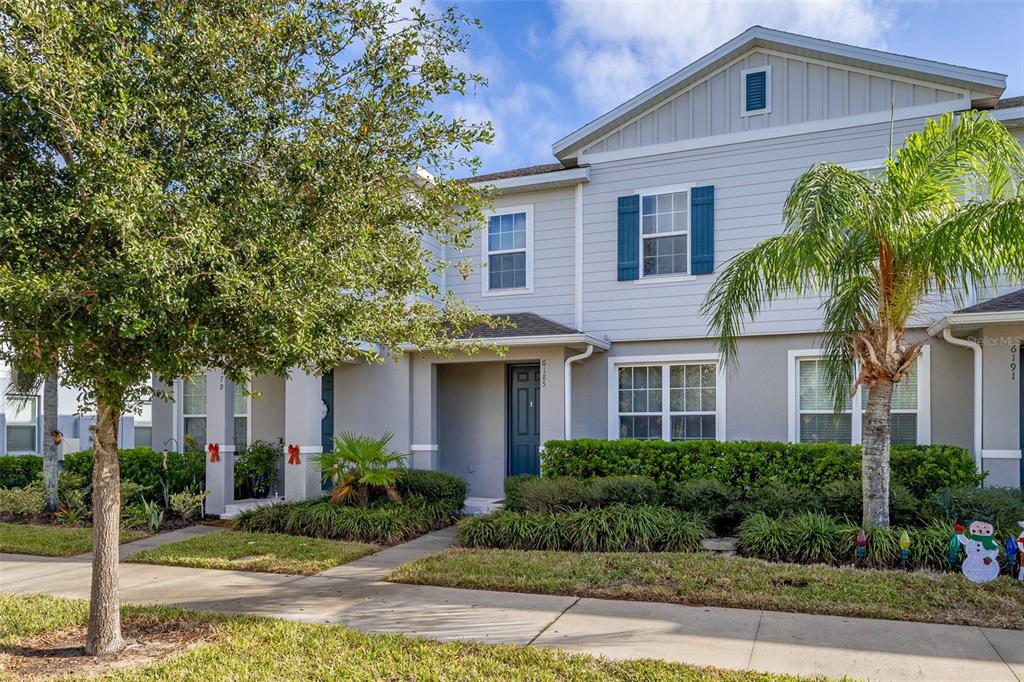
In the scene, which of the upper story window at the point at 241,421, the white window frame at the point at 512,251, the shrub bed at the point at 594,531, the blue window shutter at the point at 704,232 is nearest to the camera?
the shrub bed at the point at 594,531

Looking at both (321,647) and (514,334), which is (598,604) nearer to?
(321,647)

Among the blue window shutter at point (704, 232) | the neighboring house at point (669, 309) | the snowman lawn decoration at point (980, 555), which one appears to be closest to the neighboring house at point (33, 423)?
the neighboring house at point (669, 309)

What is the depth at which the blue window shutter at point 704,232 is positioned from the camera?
11844 millimetres

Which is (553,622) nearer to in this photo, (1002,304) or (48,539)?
(1002,304)

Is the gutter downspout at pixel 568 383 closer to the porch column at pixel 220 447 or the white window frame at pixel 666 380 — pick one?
the white window frame at pixel 666 380

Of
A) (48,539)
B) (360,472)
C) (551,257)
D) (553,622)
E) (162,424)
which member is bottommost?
(48,539)

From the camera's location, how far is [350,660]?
549 cm

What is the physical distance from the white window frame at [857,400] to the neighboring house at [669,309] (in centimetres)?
3

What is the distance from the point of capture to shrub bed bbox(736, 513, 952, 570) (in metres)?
7.89

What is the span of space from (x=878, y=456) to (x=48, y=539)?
407 inches

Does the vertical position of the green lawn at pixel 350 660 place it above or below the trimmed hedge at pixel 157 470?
below

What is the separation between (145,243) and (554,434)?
8342 mm

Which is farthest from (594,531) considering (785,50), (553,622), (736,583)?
(785,50)

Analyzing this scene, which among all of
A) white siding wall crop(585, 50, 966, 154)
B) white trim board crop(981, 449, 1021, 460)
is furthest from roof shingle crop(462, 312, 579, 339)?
white trim board crop(981, 449, 1021, 460)
